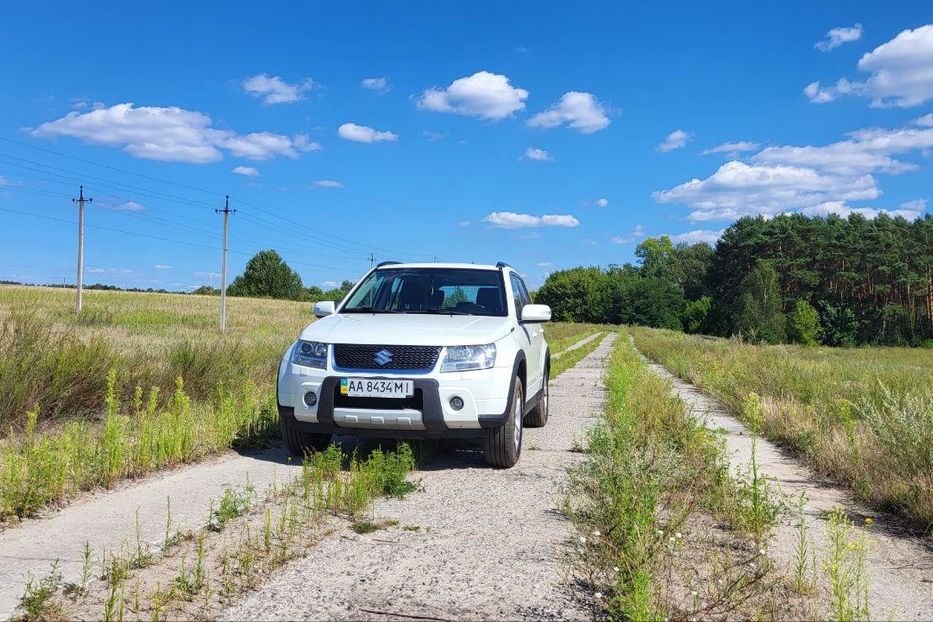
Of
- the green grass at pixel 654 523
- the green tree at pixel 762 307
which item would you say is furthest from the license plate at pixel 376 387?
the green tree at pixel 762 307

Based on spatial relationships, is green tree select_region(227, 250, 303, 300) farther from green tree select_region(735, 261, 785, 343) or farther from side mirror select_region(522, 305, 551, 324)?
side mirror select_region(522, 305, 551, 324)

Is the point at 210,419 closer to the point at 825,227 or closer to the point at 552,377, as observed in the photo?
the point at 552,377

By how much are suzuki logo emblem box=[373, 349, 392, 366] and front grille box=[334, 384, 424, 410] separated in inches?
12.0

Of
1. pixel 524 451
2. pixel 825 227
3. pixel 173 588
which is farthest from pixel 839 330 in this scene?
pixel 173 588

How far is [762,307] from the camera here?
2928 inches

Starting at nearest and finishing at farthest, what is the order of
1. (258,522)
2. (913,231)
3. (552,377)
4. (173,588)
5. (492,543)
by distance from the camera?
(173,588)
(492,543)
(258,522)
(552,377)
(913,231)

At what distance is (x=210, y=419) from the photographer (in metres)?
7.43

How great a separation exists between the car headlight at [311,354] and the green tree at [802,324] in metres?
75.7

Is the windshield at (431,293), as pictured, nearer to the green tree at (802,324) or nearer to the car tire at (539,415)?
the car tire at (539,415)

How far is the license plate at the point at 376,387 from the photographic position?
5.84m

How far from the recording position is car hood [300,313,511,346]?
6020mm

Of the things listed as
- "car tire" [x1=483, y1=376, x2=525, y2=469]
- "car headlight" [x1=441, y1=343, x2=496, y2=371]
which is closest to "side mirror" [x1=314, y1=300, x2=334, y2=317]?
"car headlight" [x1=441, y1=343, x2=496, y2=371]

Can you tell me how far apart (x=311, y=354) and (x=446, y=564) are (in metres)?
3.00

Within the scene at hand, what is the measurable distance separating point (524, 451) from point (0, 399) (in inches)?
210
